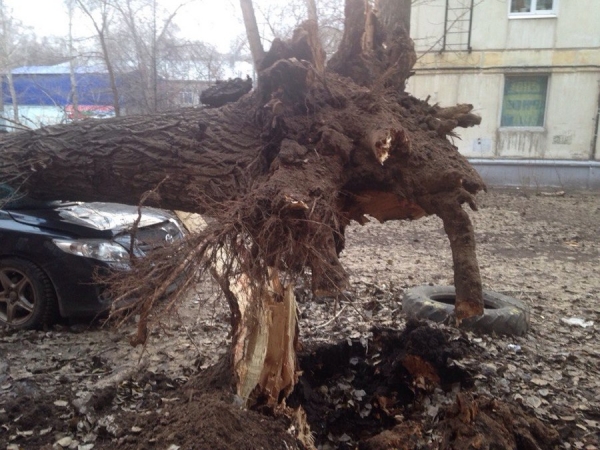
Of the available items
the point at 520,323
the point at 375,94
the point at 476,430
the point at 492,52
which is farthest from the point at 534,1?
the point at 476,430

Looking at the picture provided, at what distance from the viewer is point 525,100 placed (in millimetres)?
14445

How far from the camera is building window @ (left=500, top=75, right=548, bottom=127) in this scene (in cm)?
1435

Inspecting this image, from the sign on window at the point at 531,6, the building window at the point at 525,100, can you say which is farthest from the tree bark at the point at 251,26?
the sign on window at the point at 531,6

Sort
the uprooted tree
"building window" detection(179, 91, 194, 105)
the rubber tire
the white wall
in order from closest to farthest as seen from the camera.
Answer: the uprooted tree
the rubber tire
"building window" detection(179, 91, 194, 105)
the white wall

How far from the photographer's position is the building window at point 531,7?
13969 millimetres

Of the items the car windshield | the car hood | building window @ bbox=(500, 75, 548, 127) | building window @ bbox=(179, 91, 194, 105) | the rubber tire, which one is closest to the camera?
the car windshield

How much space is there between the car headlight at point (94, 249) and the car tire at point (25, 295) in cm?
35

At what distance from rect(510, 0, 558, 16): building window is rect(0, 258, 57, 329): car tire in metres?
13.9

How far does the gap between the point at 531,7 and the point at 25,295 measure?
14.4 m

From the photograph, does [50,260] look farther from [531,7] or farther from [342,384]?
[531,7]

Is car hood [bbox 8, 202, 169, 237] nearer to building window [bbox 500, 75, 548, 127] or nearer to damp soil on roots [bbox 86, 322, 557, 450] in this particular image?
damp soil on roots [bbox 86, 322, 557, 450]

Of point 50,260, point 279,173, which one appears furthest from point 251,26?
point 279,173

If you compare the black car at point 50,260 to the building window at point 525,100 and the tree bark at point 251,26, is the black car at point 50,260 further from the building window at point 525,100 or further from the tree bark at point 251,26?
the building window at point 525,100

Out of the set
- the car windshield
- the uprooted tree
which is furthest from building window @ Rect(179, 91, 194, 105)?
the uprooted tree
